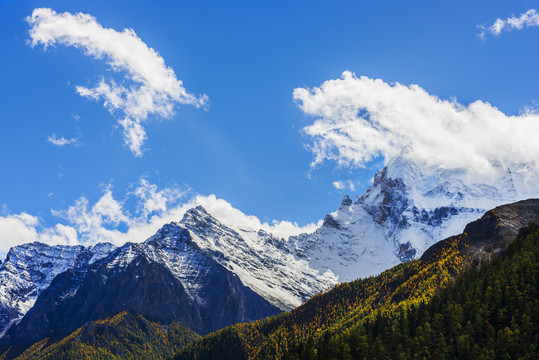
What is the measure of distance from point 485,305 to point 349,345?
106 feet

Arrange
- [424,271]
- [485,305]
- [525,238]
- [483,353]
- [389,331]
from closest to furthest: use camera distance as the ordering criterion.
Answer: [483,353], [485,305], [389,331], [525,238], [424,271]

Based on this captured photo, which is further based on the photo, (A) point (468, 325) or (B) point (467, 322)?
(B) point (467, 322)

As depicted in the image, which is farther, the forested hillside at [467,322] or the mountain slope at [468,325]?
the forested hillside at [467,322]

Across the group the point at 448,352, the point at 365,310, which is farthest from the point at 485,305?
the point at 365,310

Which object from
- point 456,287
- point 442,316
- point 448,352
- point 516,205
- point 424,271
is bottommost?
point 448,352

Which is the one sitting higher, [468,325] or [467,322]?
[467,322]

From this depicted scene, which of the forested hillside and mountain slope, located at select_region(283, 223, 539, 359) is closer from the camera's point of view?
mountain slope, located at select_region(283, 223, 539, 359)

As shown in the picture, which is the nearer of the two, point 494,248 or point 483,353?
point 483,353

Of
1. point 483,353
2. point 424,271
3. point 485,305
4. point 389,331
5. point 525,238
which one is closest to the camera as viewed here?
point 483,353

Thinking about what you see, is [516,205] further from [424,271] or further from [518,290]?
[518,290]

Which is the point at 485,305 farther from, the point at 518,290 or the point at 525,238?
the point at 525,238

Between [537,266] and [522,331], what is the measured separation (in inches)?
967

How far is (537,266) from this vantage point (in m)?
133

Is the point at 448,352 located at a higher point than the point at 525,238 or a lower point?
lower
